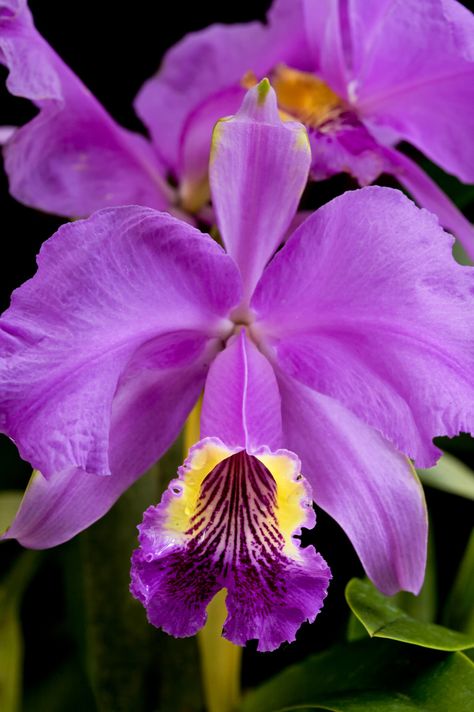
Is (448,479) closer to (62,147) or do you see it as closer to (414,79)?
(414,79)

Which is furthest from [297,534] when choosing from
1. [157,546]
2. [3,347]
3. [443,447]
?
[443,447]

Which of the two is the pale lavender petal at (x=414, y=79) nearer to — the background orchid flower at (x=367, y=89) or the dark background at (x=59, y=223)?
the background orchid flower at (x=367, y=89)

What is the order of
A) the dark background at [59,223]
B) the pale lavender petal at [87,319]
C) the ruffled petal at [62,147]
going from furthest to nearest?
1. the dark background at [59,223]
2. the ruffled petal at [62,147]
3. the pale lavender petal at [87,319]

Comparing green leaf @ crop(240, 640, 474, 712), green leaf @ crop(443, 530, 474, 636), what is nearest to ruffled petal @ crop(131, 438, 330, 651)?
green leaf @ crop(240, 640, 474, 712)

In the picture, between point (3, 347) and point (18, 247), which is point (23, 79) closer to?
point (3, 347)

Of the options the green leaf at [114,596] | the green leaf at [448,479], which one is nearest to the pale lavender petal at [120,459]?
the green leaf at [114,596]

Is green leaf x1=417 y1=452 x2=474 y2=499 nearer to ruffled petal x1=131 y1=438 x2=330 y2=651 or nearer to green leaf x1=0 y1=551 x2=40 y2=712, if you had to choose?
ruffled petal x1=131 y1=438 x2=330 y2=651
